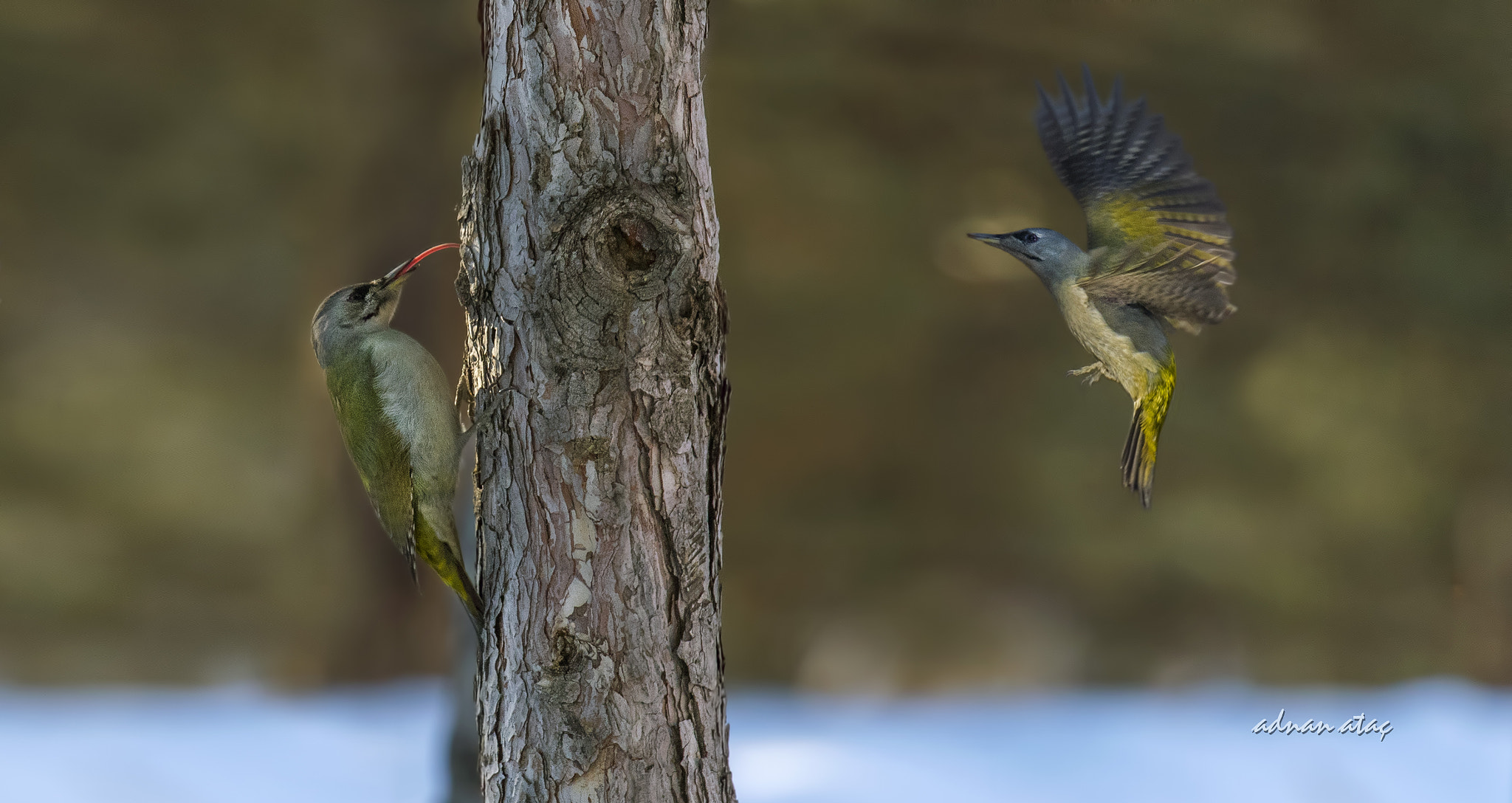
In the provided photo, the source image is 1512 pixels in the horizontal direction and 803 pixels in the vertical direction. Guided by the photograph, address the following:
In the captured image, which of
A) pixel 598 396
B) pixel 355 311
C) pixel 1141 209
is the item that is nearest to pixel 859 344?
pixel 355 311

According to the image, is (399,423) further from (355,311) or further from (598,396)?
(598,396)

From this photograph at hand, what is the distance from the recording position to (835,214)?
186 inches

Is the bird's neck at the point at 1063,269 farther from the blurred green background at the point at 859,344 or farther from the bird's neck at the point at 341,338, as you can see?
the blurred green background at the point at 859,344

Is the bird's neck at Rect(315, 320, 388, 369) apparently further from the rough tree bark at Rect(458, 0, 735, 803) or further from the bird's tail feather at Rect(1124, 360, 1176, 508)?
the bird's tail feather at Rect(1124, 360, 1176, 508)

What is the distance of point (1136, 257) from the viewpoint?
61.4 inches

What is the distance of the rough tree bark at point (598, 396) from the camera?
177 cm

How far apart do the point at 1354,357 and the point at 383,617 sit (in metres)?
4.33

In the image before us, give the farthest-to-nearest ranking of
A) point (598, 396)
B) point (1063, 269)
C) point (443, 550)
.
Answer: point (443, 550), point (598, 396), point (1063, 269)

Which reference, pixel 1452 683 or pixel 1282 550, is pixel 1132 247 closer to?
pixel 1282 550

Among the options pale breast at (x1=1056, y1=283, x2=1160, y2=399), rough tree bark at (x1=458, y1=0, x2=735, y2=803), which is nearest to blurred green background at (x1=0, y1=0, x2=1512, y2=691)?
rough tree bark at (x1=458, y1=0, x2=735, y2=803)

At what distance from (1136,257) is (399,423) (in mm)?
1437

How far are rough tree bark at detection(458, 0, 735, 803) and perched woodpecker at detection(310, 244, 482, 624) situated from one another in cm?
32

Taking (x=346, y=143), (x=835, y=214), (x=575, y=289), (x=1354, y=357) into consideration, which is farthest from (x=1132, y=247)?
(x=346, y=143)

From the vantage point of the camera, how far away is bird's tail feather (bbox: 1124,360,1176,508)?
1599 millimetres
